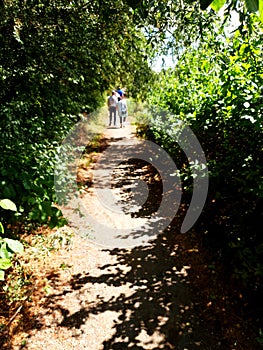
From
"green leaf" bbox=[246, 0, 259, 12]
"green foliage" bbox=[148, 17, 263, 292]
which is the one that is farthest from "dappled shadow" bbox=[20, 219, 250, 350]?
"green leaf" bbox=[246, 0, 259, 12]

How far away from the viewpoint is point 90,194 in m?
7.50

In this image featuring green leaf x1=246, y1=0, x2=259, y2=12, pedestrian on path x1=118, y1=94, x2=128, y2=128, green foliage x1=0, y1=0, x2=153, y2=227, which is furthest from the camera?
pedestrian on path x1=118, y1=94, x2=128, y2=128

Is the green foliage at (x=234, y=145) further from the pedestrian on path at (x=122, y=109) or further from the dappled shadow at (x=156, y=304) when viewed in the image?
the pedestrian on path at (x=122, y=109)

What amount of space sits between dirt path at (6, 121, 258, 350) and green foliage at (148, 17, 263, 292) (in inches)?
24.0

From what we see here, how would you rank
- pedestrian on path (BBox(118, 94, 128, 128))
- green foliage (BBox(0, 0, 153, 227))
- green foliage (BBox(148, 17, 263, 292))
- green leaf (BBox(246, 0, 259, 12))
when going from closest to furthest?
green leaf (BBox(246, 0, 259, 12)) < green foliage (BBox(148, 17, 263, 292)) < green foliage (BBox(0, 0, 153, 227)) < pedestrian on path (BBox(118, 94, 128, 128))

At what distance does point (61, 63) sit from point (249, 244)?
4876 millimetres

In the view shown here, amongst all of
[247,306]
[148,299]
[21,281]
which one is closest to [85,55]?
[21,281]

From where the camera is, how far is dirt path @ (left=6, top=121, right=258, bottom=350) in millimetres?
3256

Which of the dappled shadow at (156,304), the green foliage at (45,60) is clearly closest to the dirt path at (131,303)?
the dappled shadow at (156,304)

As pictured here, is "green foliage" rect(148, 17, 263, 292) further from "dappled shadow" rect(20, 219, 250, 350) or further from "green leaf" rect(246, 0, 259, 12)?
"green leaf" rect(246, 0, 259, 12)

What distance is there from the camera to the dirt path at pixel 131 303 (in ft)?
10.7

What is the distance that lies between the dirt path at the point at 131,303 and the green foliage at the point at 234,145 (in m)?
0.61

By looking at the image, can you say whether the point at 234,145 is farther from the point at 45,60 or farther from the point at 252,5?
the point at 45,60

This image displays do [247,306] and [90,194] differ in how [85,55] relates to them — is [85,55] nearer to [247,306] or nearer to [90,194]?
[90,194]
